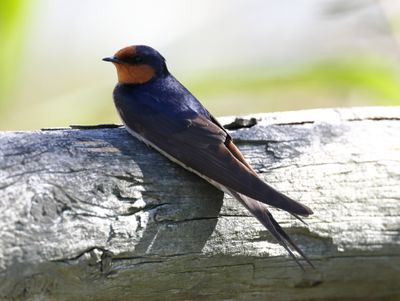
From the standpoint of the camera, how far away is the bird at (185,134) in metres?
1.39

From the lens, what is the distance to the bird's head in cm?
183

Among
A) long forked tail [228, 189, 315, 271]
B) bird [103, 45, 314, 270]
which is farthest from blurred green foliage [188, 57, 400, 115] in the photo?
long forked tail [228, 189, 315, 271]

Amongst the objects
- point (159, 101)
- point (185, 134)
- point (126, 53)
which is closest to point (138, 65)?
point (126, 53)

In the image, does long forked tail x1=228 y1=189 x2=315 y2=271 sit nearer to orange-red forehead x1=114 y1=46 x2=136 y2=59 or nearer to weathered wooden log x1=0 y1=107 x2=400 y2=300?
weathered wooden log x1=0 y1=107 x2=400 y2=300

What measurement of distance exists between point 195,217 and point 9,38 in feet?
2.61

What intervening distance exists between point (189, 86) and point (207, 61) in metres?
0.51

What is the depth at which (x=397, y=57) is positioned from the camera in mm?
A: 2281

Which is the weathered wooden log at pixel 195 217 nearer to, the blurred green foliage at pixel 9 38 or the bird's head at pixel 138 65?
the bird's head at pixel 138 65

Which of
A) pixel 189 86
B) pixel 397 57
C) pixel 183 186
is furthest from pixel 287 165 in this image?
pixel 397 57

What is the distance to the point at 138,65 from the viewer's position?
1837 millimetres

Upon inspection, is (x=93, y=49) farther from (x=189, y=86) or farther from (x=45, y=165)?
(x=45, y=165)

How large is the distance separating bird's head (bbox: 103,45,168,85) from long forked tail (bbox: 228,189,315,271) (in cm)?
50

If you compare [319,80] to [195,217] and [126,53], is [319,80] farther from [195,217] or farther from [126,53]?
[195,217]

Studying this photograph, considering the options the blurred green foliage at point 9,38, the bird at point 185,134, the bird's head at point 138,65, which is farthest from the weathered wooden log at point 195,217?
the blurred green foliage at point 9,38
